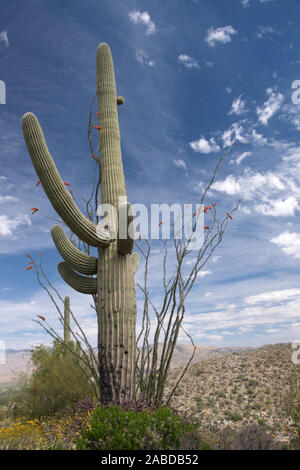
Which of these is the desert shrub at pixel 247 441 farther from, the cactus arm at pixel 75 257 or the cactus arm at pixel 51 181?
the cactus arm at pixel 51 181

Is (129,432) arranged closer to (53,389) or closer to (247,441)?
(247,441)

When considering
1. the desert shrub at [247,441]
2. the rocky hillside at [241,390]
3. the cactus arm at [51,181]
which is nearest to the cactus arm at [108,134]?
the cactus arm at [51,181]

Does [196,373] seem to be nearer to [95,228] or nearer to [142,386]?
[142,386]

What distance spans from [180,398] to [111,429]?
656cm

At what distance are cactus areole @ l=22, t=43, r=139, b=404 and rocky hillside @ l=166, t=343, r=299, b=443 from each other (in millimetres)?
2785

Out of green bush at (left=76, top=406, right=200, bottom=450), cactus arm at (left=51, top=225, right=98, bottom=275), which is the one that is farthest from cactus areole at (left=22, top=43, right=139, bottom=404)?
green bush at (left=76, top=406, right=200, bottom=450)

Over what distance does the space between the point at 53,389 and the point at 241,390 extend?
16.8ft

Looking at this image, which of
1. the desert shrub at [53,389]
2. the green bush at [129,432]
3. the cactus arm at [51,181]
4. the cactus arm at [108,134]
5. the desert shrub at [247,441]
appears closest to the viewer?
the green bush at [129,432]

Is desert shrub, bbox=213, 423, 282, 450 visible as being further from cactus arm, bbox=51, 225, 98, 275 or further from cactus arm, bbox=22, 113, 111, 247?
cactus arm, bbox=22, 113, 111, 247

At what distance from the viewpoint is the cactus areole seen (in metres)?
4.78

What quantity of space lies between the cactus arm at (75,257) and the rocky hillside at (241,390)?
3.83 metres

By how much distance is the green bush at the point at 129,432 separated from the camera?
10.8ft

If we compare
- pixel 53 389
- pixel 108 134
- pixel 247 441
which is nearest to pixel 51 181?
pixel 108 134
